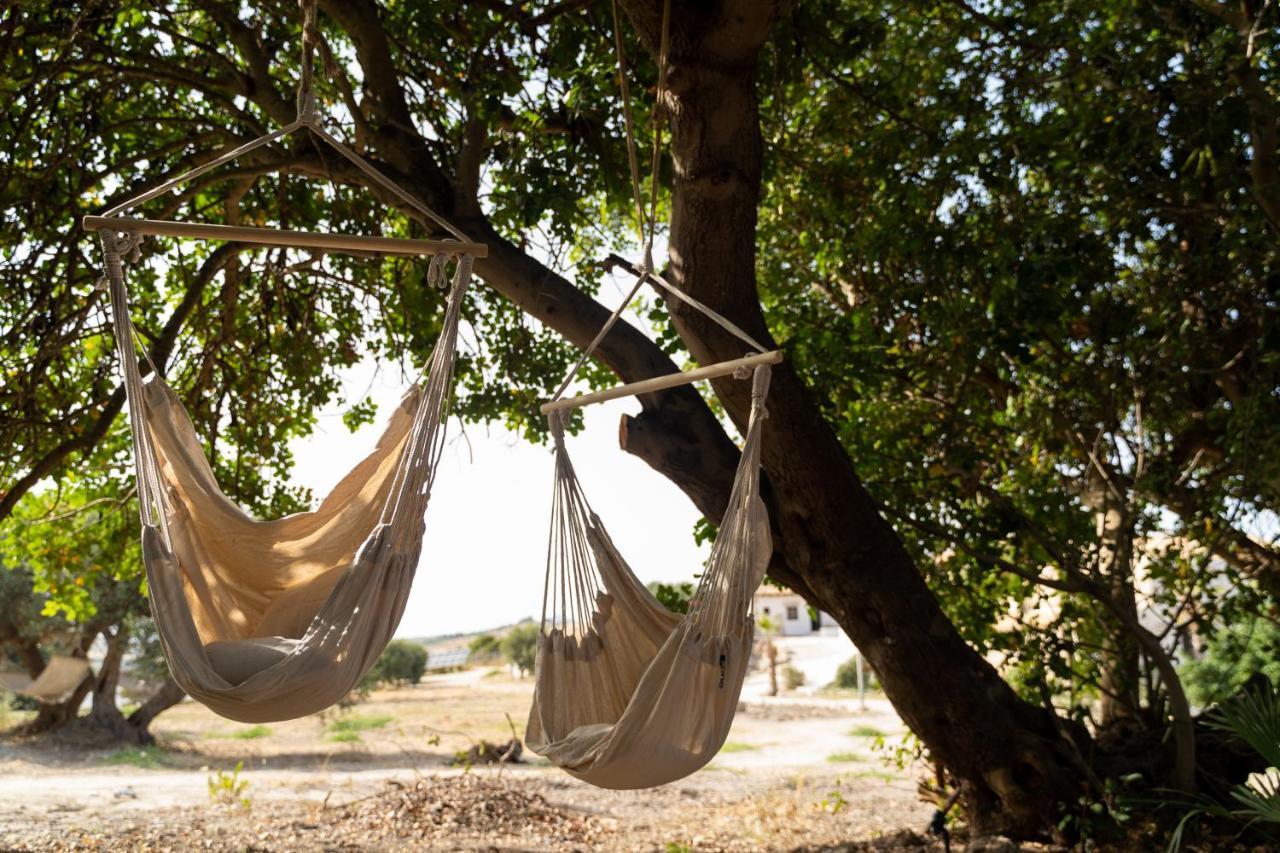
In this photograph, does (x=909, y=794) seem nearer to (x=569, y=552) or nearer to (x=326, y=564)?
(x=569, y=552)

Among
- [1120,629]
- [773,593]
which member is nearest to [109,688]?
[1120,629]

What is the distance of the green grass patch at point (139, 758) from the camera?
25.5 ft

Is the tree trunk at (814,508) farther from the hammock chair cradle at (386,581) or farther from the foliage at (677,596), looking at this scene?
the foliage at (677,596)

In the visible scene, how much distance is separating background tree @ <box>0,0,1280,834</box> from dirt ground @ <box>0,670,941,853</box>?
1129mm

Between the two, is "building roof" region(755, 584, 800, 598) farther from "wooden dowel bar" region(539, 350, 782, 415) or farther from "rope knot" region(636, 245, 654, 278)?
"rope knot" region(636, 245, 654, 278)

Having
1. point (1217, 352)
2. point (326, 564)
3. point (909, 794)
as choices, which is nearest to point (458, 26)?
point (326, 564)

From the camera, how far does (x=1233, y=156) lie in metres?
3.06

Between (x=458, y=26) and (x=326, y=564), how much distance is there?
2147 millimetres

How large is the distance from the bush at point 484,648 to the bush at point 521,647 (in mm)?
822

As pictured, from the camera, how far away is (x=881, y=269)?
145 inches

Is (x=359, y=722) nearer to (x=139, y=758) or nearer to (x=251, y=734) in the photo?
(x=251, y=734)

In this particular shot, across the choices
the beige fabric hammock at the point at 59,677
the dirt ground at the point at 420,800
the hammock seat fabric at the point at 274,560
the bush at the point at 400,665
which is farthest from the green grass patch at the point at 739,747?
the hammock seat fabric at the point at 274,560

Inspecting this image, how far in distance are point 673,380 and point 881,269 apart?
5.49 feet

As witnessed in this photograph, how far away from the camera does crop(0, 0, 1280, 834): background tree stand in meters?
2.92
